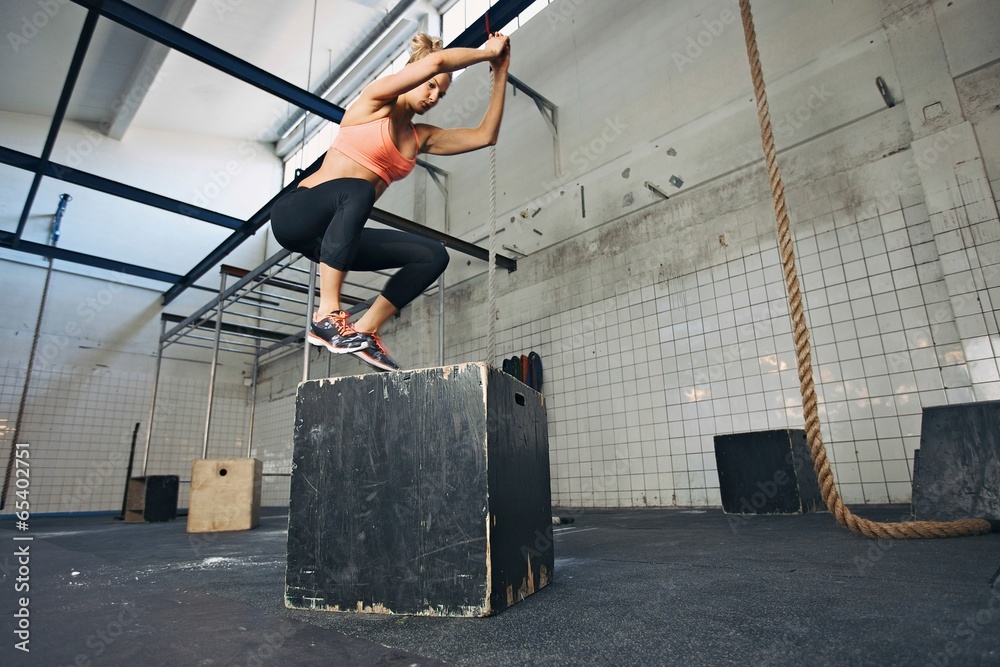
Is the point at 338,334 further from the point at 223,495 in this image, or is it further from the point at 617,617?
the point at 223,495

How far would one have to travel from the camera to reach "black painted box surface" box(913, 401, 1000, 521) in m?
1.66

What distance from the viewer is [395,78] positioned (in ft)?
4.25

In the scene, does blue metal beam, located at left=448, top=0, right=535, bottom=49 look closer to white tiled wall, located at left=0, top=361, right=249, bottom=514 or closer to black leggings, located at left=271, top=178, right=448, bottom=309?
black leggings, located at left=271, top=178, right=448, bottom=309

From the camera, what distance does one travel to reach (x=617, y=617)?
82 cm

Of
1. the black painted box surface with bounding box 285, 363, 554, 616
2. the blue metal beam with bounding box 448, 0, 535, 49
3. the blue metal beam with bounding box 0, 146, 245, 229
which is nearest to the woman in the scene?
the black painted box surface with bounding box 285, 363, 554, 616

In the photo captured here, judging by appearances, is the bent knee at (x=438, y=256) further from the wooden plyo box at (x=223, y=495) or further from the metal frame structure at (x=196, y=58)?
the wooden plyo box at (x=223, y=495)

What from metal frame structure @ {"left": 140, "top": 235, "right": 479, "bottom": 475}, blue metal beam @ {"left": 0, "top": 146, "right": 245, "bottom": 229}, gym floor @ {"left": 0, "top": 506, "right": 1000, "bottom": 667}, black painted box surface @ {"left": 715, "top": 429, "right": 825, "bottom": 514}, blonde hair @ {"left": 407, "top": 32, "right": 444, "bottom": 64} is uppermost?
blue metal beam @ {"left": 0, "top": 146, "right": 245, "bottom": 229}

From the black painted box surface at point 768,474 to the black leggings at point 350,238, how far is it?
2.27 m

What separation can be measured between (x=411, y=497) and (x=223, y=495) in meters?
3.05

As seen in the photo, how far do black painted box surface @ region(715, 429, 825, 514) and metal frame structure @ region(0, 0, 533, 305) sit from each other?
2.70 metres

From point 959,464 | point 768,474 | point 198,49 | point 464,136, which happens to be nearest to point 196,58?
point 198,49

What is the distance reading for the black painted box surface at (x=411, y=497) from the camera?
36.1 inches

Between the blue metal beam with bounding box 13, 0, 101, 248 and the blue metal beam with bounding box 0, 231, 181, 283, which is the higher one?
the blue metal beam with bounding box 13, 0, 101, 248

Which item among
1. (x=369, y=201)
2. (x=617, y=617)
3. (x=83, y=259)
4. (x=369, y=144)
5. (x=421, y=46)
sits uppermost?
(x=83, y=259)
